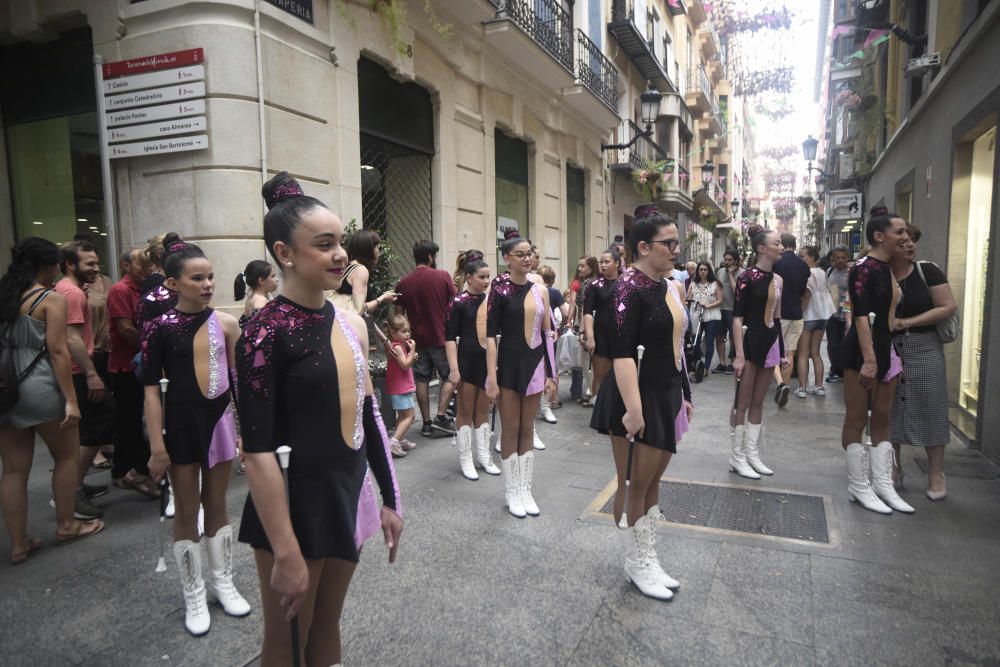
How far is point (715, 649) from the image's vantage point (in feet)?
9.61

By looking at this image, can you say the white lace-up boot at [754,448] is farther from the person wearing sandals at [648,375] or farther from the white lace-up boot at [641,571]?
the white lace-up boot at [641,571]

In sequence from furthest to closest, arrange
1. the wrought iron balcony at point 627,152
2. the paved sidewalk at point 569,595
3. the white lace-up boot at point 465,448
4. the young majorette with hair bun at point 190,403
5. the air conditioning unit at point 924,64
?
the wrought iron balcony at point 627,152 < the air conditioning unit at point 924,64 < the white lace-up boot at point 465,448 < the young majorette with hair bun at point 190,403 < the paved sidewalk at point 569,595

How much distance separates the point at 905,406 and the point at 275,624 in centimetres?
473

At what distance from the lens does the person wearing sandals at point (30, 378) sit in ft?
13.0

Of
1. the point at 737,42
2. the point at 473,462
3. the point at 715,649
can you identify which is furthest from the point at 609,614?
the point at 737,42

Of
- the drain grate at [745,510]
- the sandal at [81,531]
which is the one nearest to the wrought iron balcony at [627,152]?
the drain grate at [745,510]

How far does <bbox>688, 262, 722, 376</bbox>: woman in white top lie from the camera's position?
10867 mm

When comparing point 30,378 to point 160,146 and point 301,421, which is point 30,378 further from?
point 160,146

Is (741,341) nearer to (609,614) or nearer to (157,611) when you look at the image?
(609,614)

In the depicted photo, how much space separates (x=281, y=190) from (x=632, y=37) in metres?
19.4

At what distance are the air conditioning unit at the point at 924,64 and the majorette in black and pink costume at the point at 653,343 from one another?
7.67 meters

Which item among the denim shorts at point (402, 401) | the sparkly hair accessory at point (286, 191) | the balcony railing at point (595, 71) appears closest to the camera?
the sparkly hair accessory at point (286, 191)

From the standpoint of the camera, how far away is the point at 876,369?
14.9 feet

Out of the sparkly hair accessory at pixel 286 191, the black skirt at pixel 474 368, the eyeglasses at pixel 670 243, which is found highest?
the sparkly hair accessory at pixel 286 191
